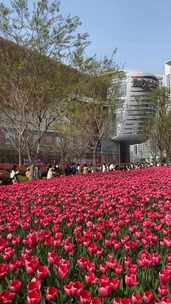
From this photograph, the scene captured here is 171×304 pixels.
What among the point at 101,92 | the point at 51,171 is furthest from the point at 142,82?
the point at 51,171

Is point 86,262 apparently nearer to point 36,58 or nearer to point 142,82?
point 36,58

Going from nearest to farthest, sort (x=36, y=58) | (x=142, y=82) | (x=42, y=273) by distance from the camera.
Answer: (x=42, y=273)
(x=36, y=58)
(x=142, y=82)

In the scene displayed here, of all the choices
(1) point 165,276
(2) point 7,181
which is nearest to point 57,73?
(2) point 7,181

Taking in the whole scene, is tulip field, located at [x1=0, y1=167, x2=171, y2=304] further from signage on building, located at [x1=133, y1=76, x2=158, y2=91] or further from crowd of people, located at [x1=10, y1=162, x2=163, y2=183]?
signage on building, located at [x1=133, y1=76, x2=158, y2=91]

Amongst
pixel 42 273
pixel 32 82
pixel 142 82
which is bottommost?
pixel 42 273

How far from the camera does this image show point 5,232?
5398 millimetres

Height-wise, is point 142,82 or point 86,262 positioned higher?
point 142,82

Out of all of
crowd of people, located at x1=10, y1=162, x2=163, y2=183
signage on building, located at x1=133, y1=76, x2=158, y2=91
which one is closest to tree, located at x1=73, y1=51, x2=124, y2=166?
crowd of people, located at x1=10, y1=162, x2=163, y2=183

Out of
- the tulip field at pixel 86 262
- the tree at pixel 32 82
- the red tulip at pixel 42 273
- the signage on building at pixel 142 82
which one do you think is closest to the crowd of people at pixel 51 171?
the tree at pixel 32 82

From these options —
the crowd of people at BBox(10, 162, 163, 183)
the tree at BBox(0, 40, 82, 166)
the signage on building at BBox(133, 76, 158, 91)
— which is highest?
the signage on building at BBox(133, 76, 158, 91)

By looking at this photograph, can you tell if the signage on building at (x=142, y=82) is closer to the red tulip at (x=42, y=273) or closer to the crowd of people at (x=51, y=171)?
the crowd of people at (x=51, y=171)

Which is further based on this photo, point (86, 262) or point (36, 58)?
point (36, 58)

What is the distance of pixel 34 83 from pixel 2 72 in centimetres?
171

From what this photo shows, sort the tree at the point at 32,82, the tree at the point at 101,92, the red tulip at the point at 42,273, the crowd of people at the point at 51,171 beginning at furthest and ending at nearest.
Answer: the tree at the point at 101,92 < the crowd of people at the point at 51,171 < the tree at the point at 32,82 < the red tulip at the point at 42,273
